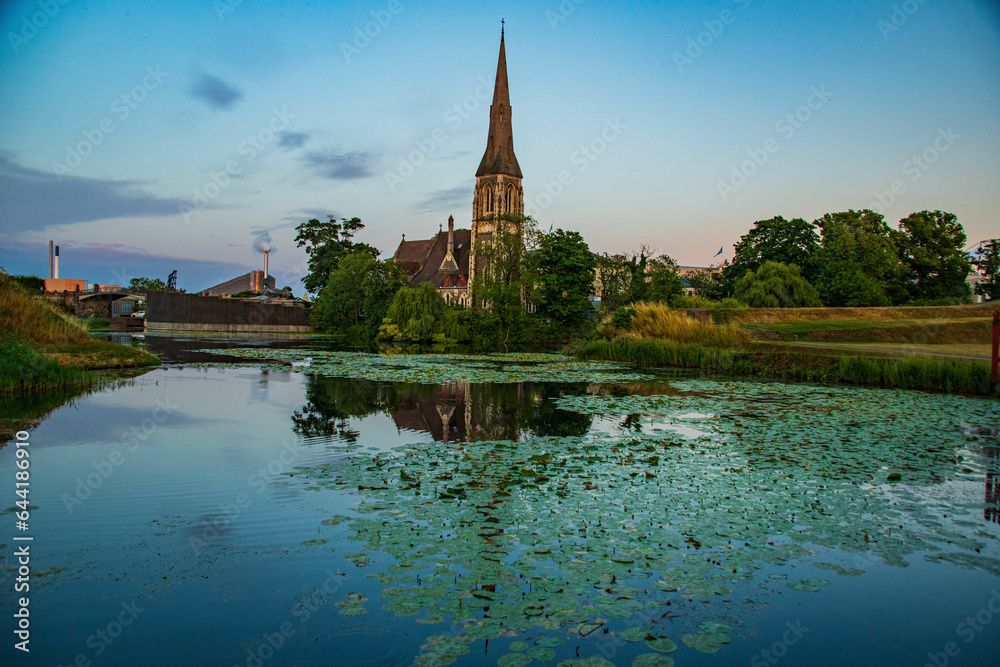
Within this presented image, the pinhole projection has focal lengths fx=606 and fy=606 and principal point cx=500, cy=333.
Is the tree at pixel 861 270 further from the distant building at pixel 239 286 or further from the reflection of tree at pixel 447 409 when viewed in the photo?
the distant building at pixel 239 286

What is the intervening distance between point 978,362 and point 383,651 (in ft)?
53.9

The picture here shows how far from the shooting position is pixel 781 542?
4.94m

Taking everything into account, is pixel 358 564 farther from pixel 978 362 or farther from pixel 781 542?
pixel 978 362

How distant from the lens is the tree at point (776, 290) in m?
38.3

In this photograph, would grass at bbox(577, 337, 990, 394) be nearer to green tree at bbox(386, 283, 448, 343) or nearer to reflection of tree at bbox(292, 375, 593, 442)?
reflection of tree at bbox(292, 375, 593, 442)

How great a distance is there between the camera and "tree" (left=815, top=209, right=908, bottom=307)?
40.0 m

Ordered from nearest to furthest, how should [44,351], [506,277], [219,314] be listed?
[44,351] → [506,277] → [219,314]

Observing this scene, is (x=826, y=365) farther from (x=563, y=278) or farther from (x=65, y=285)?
(x=65, y=285)

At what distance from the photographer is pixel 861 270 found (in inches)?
1630

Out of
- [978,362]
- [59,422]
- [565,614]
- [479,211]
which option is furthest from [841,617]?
[479,211]

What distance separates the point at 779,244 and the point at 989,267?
1479cm

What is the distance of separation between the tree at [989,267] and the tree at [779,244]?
10.4 meters

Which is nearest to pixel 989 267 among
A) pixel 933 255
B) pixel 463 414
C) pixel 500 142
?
pixel 933 255

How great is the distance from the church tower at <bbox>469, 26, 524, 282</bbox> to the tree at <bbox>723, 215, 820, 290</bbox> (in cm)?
2774
